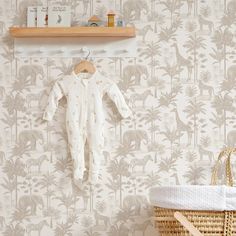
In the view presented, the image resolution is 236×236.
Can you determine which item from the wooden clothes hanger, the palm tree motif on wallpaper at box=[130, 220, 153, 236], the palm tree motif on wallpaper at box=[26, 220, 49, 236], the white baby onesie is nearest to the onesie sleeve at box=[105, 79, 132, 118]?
the white baby onesie

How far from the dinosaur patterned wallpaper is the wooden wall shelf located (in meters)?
0.12

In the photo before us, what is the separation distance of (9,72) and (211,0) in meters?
1.08

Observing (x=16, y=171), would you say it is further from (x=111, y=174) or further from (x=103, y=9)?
(x=103, y=9)

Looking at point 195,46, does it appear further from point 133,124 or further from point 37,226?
point 37,226

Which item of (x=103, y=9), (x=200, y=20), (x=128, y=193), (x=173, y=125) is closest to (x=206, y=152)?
(x=173, y=125)

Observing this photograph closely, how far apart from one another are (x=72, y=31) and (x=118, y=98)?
396 mm

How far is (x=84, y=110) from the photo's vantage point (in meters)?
3.17

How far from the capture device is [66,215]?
3.17 m

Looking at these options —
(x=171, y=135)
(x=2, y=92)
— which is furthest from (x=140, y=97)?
(x=2, y=92)

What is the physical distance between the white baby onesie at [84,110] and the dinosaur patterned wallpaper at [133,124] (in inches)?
2.1

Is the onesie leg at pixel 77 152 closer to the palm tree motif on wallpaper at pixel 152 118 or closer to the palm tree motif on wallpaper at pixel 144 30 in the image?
the palm tree motif on wallpaper at pixel 152 118

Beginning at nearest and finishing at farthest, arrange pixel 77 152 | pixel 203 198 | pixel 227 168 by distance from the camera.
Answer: pixel 203 198
pixel 227 168
pixel 77 152

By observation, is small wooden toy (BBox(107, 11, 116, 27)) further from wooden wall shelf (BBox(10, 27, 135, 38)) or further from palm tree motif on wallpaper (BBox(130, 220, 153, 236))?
palm tree motif on wallpaper (BBox(130, 220, 153, 236))

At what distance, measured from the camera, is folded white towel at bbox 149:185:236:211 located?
2562mm
